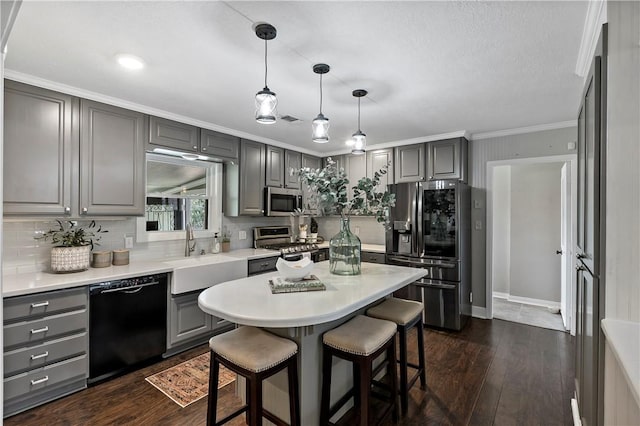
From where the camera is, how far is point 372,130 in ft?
12.9

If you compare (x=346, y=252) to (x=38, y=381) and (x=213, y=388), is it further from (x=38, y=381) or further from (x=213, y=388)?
(x=38, y=381)

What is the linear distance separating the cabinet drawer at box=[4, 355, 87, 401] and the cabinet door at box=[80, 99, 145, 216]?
1.17 m

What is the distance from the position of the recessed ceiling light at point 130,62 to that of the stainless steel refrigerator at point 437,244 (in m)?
3.05

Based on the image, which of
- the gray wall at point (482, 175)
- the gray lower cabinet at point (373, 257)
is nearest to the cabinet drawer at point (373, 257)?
the gray lower cabinet at point (373, 257)

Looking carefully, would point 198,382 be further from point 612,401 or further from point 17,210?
point 612,401

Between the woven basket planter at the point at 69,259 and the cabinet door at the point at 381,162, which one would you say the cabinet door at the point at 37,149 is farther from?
the cabinet door at the point at 381,162

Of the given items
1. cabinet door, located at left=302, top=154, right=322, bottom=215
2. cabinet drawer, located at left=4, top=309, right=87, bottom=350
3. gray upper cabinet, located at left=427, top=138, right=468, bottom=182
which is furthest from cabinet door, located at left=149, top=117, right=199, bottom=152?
gray upper cabinet, located at left=427, top=138, right=468, bottom=182

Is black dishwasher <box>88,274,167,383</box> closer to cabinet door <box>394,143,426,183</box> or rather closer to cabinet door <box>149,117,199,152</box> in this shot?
cabinet door <box>149,117,199,152</box>

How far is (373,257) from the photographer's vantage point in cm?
439

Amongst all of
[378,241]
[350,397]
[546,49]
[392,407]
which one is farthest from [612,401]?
[378,241]

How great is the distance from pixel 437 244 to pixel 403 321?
190 centimetres

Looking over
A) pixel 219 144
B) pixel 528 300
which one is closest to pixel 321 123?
pixel 219 144

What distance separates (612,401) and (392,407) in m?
1.20

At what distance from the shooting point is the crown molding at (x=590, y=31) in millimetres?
1562
